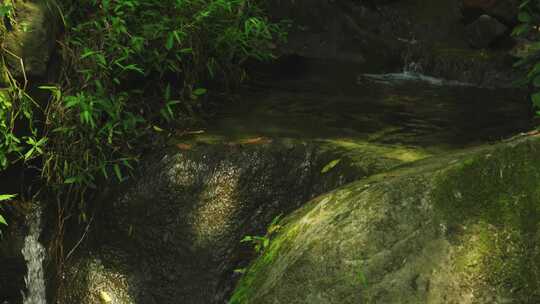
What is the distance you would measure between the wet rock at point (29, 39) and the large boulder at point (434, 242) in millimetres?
2667

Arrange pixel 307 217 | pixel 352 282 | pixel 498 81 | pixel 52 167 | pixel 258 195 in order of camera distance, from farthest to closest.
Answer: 1. pixel 498 81
2. pixel 52 167
3. pixel 258 195
4. pixel 307 217
5. pixel 352 282

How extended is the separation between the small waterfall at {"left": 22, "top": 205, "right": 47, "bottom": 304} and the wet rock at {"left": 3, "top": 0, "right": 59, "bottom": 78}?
3.26 ft

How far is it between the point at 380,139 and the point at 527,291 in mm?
2554

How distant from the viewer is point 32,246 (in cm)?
475

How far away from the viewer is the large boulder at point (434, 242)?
2.45 meters

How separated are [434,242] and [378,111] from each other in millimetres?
3521

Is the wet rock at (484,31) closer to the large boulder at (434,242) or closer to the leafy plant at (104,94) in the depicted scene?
the leafy plant at (104,94)

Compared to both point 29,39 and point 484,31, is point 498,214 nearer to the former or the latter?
point 29,39

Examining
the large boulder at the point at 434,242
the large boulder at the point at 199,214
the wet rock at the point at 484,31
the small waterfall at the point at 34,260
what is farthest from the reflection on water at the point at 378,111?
the large boulder at the point at 434,242

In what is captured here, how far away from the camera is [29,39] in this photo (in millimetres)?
4645

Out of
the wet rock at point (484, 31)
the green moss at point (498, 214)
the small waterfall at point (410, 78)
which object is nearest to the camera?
the green moss at point (498, 214)

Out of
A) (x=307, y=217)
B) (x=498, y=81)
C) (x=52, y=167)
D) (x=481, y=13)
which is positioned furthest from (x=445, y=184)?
Result: (x=481, y=13)

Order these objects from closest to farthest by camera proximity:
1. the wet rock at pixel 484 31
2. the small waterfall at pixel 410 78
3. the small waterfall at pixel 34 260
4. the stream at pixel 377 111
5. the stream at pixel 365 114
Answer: the small waterfall at pixel 34 260 < the stream at pixel 365 114 < the stream at pixel 377 111 < the small waterfall at pixel 410 78 < the wet rock at pixel 484 31

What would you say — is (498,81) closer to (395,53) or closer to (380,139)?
(395,53)
